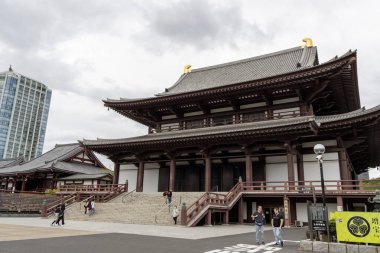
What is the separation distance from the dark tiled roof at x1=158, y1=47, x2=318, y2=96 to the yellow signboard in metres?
20.2

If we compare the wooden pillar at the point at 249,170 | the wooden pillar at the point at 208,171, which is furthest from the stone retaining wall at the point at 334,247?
the wooden pillar at the point at 208,171

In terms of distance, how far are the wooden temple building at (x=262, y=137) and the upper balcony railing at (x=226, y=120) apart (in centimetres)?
10

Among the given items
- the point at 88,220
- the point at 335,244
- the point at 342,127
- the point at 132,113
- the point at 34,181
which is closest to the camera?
the point at 335,244

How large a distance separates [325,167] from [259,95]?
8319mm

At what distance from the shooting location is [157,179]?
31.1 m

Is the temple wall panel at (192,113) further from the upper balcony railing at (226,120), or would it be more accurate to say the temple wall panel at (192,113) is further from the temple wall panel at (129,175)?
the temple wall panel at (129,175)

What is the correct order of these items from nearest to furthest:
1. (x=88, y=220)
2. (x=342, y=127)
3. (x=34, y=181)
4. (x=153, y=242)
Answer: (x=153, y=242) → (x=342, y=127) → (x=88, y=220) → (x=34, y=181)

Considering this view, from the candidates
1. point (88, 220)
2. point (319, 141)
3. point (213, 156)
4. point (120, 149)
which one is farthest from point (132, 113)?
point (319, 141)

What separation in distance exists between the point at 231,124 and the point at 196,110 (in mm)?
4527

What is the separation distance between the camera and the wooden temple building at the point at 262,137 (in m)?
22.0

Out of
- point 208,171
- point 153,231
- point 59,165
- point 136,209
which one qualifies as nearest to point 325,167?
point 208,171

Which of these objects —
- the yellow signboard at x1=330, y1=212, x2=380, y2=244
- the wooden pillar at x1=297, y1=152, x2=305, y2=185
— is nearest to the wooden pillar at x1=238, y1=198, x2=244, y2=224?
the wooden pillar at x1=297, y1=152, x2=305, y2=185

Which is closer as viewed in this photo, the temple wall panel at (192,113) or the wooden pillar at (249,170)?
the wooden pillar at (249,170)

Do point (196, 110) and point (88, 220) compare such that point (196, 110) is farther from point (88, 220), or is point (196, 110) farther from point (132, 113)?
point (88, 220)
